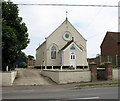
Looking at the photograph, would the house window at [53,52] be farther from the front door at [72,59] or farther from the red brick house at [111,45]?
the red brick house at [111,45]

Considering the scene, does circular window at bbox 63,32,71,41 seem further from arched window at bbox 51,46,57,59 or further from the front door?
the front door

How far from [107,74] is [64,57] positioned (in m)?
11.5

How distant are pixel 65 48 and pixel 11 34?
44.6 ft

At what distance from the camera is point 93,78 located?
18.1 metres

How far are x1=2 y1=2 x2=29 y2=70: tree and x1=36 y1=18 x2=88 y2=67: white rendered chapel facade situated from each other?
9658 mm

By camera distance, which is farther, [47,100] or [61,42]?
[61,42]

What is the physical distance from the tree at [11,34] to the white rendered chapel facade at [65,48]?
9658 millimetres

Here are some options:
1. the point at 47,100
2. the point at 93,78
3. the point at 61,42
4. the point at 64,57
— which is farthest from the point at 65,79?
the point at 61,42

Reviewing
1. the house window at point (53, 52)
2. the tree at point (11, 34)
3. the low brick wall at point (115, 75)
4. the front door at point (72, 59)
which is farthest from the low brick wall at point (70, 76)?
the house window at point (53, 52)

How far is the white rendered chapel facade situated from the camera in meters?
29.1

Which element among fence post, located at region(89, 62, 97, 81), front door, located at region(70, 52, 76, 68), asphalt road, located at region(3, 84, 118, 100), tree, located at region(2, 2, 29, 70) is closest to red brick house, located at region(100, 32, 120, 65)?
front door, located at region(70, 52, 76, 68)

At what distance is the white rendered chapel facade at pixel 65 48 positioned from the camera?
29094 mm

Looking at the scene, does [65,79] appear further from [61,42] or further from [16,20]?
[61,42]

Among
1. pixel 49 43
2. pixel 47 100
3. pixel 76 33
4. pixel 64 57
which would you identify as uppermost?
pixel 76 33
